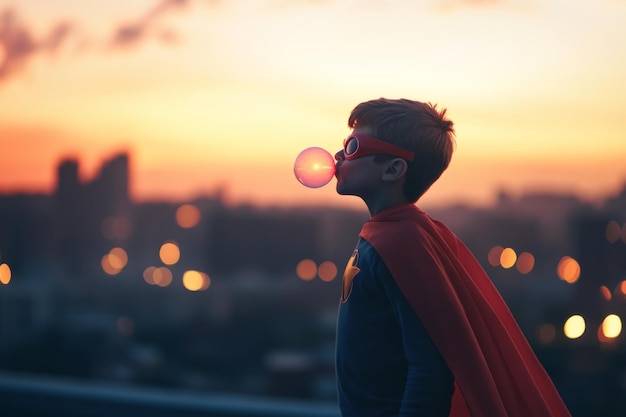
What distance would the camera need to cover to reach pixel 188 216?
93.6m

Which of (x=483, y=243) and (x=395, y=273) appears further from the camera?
(x=483, y=243)

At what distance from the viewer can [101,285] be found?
96.7m

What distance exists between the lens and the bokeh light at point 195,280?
309 feet

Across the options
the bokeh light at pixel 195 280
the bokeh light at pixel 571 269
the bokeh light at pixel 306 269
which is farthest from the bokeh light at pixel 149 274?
the bokeh light at pixel 571 269

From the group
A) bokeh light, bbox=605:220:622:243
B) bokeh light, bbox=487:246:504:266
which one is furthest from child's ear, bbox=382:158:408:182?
bokeh light, bbox=487:246:504:266

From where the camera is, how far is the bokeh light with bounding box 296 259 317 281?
86.8 metres

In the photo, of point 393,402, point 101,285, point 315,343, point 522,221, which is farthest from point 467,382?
point 101,285

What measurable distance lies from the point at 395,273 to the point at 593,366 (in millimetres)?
48805

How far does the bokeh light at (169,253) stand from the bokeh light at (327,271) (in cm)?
1705

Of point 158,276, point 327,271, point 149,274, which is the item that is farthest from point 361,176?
point 149,274

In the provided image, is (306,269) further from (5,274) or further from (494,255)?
(5,274)

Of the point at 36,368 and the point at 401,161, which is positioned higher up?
the point at 401,161

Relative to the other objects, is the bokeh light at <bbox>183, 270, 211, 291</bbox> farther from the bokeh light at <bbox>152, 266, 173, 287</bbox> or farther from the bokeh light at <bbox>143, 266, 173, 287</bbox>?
the bokeh light at <bbox>152, 266, 173, 287</bbox>

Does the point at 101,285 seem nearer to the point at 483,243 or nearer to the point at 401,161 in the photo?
the point at 483,243
